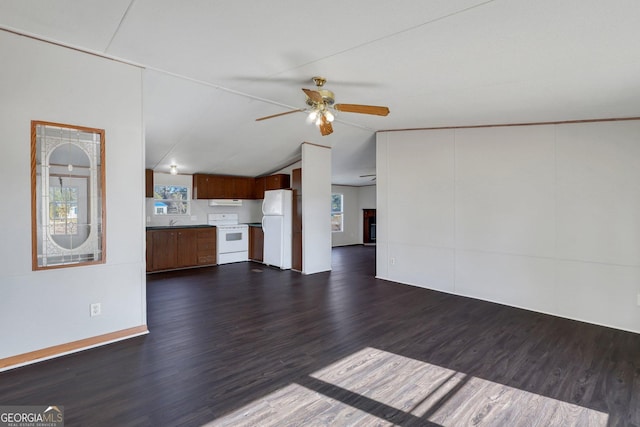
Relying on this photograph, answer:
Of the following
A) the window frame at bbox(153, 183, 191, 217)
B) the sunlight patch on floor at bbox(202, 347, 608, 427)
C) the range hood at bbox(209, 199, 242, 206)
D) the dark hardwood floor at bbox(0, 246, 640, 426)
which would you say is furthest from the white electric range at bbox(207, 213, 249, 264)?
the sunlight patch on floor at bbox(202, 347, 608, 427)

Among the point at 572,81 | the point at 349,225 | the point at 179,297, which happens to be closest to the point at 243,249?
the point at 179,297

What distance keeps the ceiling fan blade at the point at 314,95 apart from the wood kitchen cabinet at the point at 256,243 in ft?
15.9

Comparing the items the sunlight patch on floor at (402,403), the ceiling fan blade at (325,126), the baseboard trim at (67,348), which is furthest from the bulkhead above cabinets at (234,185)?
the sunlight patch on floor at (402,403)

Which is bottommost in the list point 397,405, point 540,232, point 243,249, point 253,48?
point 397,405

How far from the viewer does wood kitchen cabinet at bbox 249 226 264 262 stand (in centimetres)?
750

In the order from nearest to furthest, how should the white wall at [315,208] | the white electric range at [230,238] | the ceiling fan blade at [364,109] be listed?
the ceiling fan blade at [364,109] < the white wall at [315,208] < the white electric range at [230,238]

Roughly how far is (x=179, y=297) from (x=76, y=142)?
260 cm

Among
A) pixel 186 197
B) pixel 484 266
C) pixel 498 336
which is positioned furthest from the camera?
pixel 186 197

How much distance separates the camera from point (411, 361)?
110 inches

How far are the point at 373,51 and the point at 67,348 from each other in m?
3.79

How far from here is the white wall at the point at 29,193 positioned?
102 inches

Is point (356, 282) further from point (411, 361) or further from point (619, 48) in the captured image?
point (619, 48)

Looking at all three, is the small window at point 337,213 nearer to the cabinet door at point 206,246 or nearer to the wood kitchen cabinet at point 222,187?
the wood kitchen cabinet at point 222,187

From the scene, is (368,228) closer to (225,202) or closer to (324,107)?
(225,202)
